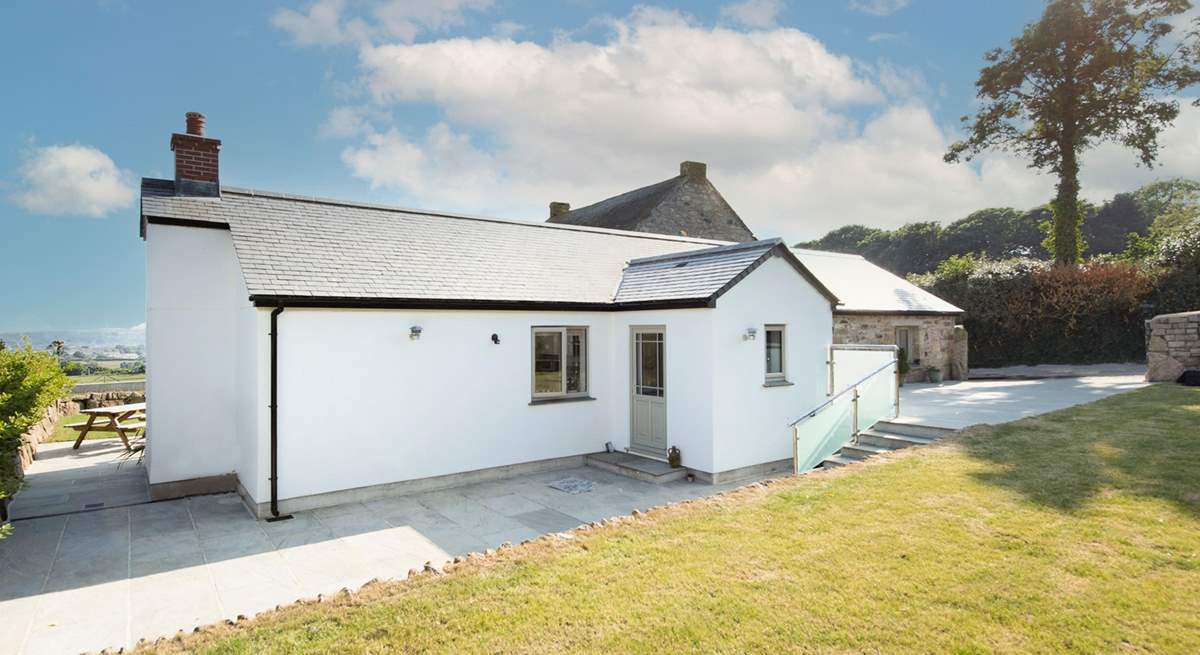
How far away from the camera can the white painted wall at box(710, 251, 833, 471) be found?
32.8ft

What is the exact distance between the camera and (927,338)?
20.6m

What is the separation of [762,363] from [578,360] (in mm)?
3514

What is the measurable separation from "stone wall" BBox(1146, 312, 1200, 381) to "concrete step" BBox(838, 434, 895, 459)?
10.9 m

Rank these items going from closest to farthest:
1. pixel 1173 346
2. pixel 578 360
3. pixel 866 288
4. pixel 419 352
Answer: pixel 419 352
pixel 578 360
pixel 1173 346
pixel 866 288

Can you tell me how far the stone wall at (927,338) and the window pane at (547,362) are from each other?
11.9 meters

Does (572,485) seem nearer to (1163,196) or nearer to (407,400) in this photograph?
(407,400)

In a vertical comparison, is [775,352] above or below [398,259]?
below

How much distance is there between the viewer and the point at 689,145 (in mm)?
27672

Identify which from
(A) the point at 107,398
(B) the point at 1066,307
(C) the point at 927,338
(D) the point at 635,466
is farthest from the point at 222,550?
(B) the point at 1066,307

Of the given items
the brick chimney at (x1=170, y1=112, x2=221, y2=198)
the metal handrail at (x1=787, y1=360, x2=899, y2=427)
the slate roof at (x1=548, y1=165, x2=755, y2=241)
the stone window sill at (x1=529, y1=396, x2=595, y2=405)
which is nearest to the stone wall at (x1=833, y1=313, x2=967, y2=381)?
the metal handrail at (x1=787, y1=360, x2=899, y2=427)

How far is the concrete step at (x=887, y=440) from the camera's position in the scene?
1028cm

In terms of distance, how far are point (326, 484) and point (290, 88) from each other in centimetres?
1026

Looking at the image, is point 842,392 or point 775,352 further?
point 775,352

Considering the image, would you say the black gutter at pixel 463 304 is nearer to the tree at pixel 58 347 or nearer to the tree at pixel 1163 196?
the tree at pixel 58 347
